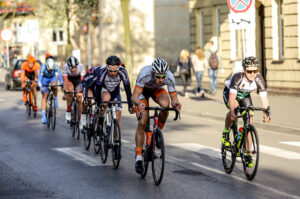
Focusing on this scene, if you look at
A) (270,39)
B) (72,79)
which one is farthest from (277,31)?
(72,79)

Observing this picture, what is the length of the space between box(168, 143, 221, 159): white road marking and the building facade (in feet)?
26.7

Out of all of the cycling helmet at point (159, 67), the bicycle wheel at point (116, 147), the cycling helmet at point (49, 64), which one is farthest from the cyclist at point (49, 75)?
the cycling helmet at point (159, 67)

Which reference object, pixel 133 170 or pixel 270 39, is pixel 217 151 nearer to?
pixel 133 170

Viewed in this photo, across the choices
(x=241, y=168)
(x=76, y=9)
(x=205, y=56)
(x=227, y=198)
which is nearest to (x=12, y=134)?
(x=241, y=168)

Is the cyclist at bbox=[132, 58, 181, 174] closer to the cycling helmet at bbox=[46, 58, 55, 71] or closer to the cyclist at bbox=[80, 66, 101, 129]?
the cyclist at bbox=[80, 66, 101, 129]

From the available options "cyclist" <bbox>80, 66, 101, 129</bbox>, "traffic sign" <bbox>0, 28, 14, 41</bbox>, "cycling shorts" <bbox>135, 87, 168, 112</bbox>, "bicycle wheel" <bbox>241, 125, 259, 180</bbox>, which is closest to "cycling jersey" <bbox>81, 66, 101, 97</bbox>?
"cyclist" <bbox>80, 66, 101, 129</bbox>

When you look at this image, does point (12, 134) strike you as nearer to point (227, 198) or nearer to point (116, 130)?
point (116, 130)

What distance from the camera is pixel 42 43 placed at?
65188 millimetres

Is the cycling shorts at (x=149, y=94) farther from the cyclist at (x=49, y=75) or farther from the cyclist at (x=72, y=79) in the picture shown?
the cyclist at (x=49, y=75)

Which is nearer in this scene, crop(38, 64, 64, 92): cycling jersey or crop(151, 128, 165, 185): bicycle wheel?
crop(151, 128, 165, 185): bicycle wheel

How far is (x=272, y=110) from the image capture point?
1925cm

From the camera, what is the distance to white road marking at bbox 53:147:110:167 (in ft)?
37.8

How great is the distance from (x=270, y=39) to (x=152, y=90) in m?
16.1

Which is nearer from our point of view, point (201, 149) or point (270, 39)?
point (201, 149)
